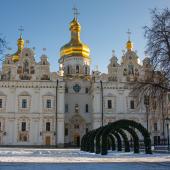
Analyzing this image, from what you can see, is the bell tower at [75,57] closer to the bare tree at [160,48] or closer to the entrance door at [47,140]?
the entrance door at [47,140]

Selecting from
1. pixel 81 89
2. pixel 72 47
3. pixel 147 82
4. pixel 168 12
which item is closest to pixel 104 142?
pixel 147 82

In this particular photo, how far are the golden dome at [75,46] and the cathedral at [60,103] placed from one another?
17.8 ft

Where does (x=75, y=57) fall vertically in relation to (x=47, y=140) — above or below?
above

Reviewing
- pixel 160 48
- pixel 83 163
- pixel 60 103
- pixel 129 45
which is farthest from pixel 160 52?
pixel 129 45

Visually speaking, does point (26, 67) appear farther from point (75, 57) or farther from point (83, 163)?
point (83, 163)

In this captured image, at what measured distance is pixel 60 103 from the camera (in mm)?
55531

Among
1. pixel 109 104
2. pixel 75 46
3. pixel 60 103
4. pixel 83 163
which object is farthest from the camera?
pixel 75 46

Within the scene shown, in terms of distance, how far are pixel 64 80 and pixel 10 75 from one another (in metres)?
8.81

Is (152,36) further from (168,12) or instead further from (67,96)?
(67,96)

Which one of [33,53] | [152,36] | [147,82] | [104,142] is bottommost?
[104,142]

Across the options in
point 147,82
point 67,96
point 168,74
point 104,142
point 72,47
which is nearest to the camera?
point 168,74

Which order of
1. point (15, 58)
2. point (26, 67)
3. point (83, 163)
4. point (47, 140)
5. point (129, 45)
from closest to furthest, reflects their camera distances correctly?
point (83, 163) → point (47, 140) → point (26, 67) → point (129, 45) → point (15, 58)

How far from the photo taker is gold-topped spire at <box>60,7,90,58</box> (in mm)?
65312

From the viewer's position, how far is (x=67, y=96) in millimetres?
59656
